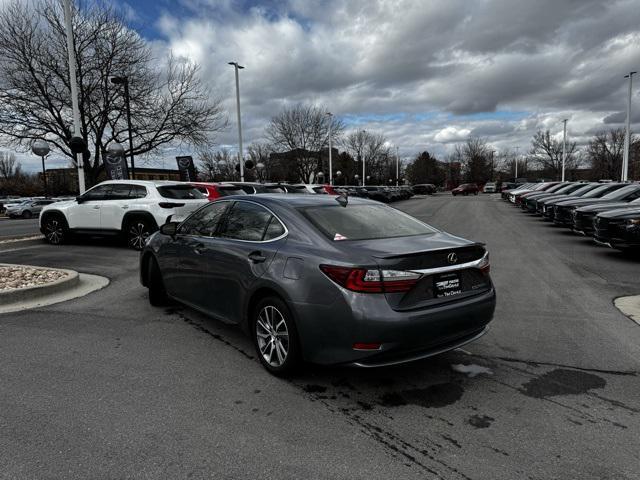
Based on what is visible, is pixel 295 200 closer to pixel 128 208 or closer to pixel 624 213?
pixel 128 208

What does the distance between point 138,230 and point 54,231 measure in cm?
294

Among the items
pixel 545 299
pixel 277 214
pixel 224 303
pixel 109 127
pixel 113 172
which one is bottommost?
pixel 545 299

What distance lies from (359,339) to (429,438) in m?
0.79

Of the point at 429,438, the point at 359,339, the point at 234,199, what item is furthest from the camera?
the point at 234,199

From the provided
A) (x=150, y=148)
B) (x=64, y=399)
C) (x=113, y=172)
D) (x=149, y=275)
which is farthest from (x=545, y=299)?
(x=150, y=148)

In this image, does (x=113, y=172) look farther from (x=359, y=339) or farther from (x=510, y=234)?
(x=359, y=339)

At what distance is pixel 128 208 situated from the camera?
11.2m

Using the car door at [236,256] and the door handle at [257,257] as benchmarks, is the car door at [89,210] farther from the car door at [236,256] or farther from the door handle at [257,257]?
the door handle at [257,257]

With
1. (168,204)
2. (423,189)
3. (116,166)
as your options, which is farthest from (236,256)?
(423,189)

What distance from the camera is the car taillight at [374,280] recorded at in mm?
3385

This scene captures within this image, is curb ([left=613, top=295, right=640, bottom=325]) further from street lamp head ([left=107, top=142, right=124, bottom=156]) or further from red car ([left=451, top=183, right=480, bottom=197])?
red car ([left=451, top=183, right=480, bottom=197])

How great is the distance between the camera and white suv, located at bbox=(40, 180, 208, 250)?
35.9 ft

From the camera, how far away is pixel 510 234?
592 inches

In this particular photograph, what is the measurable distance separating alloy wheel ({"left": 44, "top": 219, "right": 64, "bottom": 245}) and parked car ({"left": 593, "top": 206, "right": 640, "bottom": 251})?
13.3 metres
